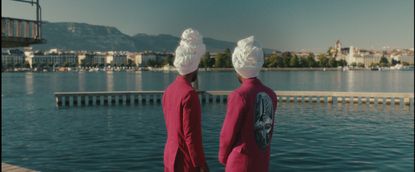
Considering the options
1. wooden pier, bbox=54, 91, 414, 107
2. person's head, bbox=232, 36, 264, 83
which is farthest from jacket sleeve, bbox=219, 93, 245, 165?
wooden pier, bbox=54, 91, 414, 107

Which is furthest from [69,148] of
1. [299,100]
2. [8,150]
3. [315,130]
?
[299,100]

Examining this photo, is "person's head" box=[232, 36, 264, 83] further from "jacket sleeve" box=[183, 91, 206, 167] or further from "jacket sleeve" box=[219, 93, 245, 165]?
"jacket sleeve" box=[183, 91, 206, 167]

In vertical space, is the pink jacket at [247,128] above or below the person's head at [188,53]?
below

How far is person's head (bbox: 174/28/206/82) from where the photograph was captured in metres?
4.41

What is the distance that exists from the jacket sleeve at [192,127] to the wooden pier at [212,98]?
39.2 m

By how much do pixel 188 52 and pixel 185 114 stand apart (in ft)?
2.15

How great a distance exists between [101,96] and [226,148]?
4133 cm

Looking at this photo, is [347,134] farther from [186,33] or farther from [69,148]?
[186,33]

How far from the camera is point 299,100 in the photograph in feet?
148

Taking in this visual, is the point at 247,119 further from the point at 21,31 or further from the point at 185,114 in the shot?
the point at 21,31

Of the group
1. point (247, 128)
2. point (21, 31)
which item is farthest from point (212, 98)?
point (247, 128)

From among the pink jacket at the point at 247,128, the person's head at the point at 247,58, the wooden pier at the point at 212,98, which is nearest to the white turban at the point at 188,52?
the person's head at the point at 247,58

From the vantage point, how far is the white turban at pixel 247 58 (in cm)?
413

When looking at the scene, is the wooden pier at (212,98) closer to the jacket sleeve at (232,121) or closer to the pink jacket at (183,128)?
the pink jacket at (183,128)
